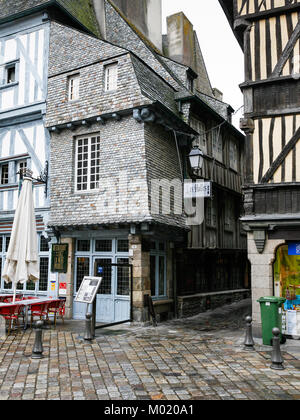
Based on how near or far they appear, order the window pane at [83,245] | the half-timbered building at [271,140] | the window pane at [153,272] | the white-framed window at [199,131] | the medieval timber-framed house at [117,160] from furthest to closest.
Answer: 1. the white-framed window at [199,131]
2. the window pane at [83,245]
3. the window pane at [153,272]
4. the medieval timber-framed house at [117,160]
5. the half-timbered building at [271,140]

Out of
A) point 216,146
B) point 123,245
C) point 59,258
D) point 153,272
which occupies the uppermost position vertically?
point 216,146

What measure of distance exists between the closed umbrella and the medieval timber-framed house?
6.13 ft

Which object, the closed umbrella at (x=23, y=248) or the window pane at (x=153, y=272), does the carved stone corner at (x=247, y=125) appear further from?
the closed umbrella at (x=23, y=248)

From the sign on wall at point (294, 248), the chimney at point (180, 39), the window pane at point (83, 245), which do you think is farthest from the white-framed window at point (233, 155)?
the sign on wall at point (294, 248)

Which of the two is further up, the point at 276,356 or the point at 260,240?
the point at 260,240

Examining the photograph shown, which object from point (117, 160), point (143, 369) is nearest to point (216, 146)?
point (117, 160)

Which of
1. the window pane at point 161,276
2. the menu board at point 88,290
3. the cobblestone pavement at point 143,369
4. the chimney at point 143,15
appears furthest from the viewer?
the chimney at point 143,15

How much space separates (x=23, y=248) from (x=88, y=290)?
78.3 inches

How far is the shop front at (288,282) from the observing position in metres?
9.02

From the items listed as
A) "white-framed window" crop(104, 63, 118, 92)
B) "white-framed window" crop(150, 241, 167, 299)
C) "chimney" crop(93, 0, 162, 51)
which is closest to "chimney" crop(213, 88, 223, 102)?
"chimney" crop(93, 0, 162, 51)

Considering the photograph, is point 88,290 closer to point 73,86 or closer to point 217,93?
point 73,86

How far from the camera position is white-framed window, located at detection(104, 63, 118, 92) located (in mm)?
11876

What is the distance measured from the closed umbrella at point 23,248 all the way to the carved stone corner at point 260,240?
5.42 meters

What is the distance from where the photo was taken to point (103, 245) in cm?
1187
